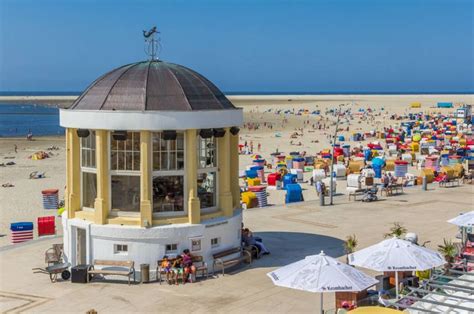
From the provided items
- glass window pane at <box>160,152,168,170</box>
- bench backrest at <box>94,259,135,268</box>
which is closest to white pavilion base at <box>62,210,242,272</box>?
bench backrest at <box>94,259,135,268</box>

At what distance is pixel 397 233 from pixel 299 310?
4.16 meters

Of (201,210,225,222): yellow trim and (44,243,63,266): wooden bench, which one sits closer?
(44,243,63,266): wooden bench

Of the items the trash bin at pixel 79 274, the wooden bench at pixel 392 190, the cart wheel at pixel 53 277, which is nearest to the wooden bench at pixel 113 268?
the trash bin at pixel 79 274

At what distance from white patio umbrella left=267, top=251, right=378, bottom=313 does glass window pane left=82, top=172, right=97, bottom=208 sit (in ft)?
24.3

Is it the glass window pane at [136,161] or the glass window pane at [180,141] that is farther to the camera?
the glass window pane at [180,141]

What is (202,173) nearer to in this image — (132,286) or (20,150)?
(132,286)

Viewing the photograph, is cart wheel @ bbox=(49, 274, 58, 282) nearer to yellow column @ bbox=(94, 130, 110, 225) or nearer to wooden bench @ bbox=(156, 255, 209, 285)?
yellow column @ bbox=(94, 130, 110, 225)

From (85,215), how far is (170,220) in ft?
8.24

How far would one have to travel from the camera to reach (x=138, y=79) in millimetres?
17578

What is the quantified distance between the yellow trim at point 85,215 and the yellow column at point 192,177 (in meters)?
2.77

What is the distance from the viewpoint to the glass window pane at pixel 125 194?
1703cm

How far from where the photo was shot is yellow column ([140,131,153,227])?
650 inches

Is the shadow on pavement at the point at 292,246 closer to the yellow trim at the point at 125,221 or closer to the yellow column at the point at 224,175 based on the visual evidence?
the yellow column at the point at 224,175

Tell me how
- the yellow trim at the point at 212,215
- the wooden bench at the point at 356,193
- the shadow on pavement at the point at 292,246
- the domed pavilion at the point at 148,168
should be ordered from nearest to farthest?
the domed pavilion at the point at 148,168 → the yellow trim at the point at 212,215 → the shadow on pavement at the point at 292,246 → the wooden bench at the point at 356,193
